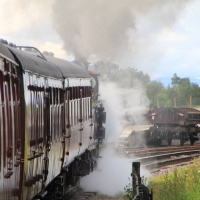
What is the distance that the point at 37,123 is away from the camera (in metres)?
8.82

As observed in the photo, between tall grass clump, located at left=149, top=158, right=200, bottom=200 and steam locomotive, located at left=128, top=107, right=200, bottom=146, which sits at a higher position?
steam locomotive, located at left=128, top=107, right=200, bottom=146

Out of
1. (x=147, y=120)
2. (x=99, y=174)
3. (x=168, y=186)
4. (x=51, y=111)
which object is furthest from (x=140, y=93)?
(x=51, y=111)

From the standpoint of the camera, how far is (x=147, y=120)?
37.2 meters

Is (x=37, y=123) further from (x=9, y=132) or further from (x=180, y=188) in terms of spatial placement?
(x=180, y=188)

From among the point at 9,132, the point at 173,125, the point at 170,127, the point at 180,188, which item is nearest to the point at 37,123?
the point at 9,132

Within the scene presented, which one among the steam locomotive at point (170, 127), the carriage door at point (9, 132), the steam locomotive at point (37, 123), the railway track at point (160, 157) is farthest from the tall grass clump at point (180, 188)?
the steam locomotive at point (170, 127)

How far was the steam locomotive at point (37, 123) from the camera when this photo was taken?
6629 mm

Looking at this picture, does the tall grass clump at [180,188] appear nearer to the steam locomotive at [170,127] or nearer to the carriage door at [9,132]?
the carriage door at [9,132]

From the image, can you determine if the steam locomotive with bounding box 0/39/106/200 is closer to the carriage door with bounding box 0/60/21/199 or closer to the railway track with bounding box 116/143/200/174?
the carriage door with bounding box 0/60/21/199

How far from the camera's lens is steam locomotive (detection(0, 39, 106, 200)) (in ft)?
21.7

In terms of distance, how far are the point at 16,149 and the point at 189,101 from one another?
5830 cm

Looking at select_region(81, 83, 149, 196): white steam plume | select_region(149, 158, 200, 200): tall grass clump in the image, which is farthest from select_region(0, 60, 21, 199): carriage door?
select_region(81, 83, 149, 196): white steam plume

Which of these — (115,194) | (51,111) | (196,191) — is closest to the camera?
(51,111)

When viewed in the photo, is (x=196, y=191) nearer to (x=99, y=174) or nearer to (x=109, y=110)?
(x=99, y=174)
